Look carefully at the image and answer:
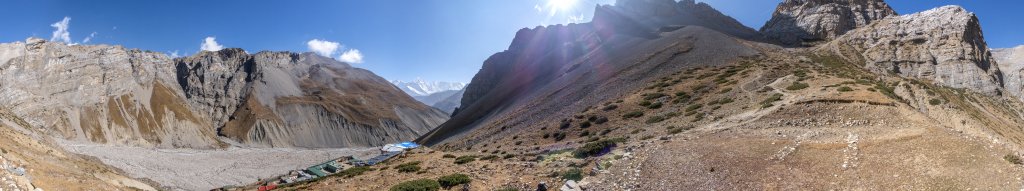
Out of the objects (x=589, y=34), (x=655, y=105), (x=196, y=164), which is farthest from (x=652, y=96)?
(x=589, y=34)

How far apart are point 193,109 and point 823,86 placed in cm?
16290

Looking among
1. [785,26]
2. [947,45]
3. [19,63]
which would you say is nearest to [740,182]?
[947,45]

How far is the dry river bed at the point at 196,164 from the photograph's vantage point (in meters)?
69.2

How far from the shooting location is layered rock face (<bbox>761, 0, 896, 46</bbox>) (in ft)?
354

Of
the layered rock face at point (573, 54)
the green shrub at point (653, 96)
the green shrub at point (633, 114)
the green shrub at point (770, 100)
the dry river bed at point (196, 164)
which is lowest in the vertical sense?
the dry river bed at point (196, 164)

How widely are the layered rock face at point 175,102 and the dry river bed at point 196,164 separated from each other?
13.7 metres

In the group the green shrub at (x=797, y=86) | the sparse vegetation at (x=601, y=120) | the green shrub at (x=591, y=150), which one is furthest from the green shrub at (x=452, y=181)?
the green shrub at (x=797, y=86)

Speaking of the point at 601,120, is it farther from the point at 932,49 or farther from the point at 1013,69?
the point at 1013,69

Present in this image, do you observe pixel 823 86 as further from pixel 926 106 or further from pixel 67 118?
pixel 67 118

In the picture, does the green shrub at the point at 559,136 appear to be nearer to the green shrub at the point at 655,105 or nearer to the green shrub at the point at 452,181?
the green shrub at the point at 655,105

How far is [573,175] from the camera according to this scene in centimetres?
2241

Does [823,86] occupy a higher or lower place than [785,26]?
lower

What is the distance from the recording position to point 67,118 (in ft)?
366

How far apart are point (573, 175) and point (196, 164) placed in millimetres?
90588
